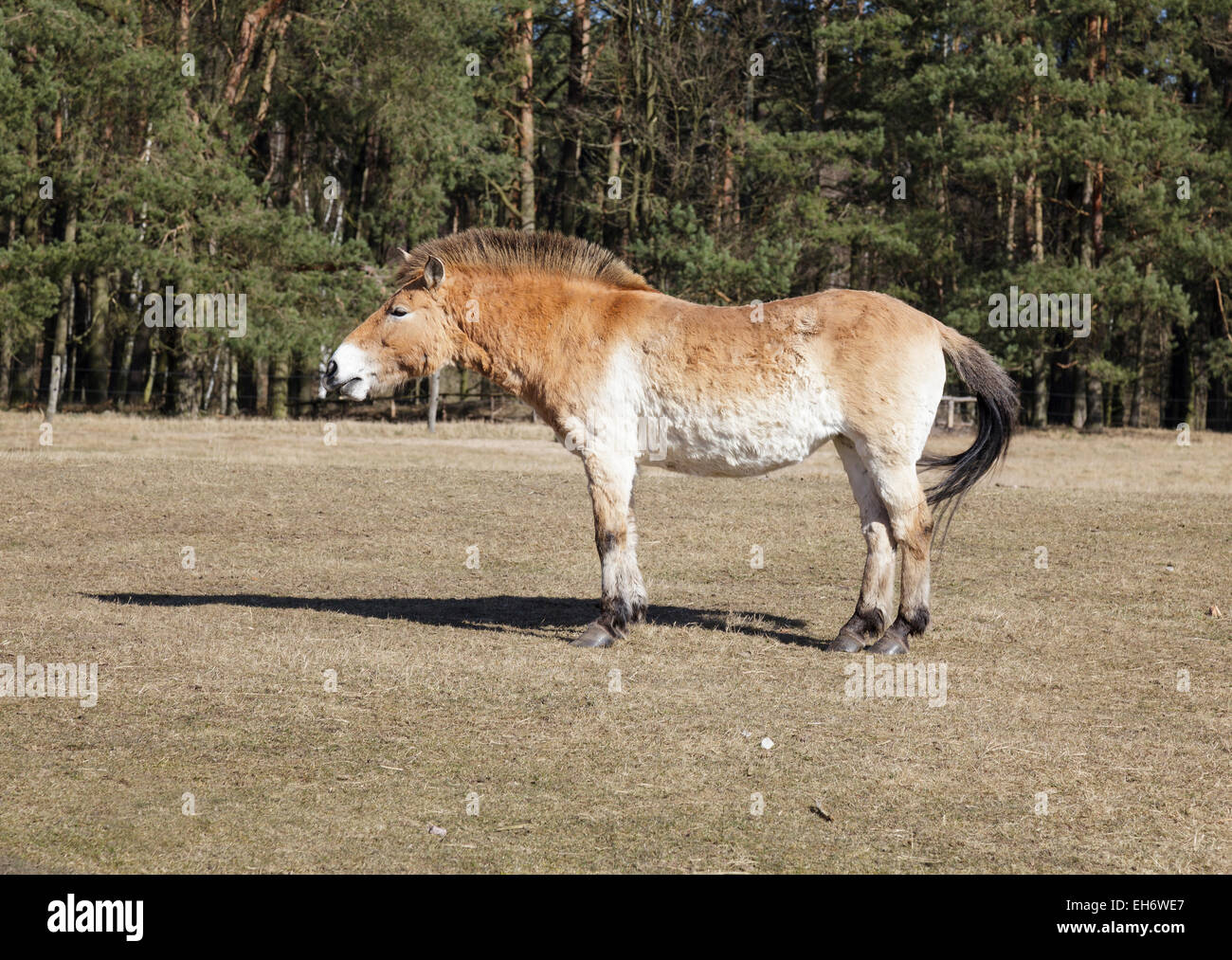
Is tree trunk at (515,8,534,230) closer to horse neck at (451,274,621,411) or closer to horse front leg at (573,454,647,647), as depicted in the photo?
horse neck at (451,274,621,411)

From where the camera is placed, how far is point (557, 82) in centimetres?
4184

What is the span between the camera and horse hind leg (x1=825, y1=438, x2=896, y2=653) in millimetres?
9125

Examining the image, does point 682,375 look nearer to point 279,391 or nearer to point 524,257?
point 524,257

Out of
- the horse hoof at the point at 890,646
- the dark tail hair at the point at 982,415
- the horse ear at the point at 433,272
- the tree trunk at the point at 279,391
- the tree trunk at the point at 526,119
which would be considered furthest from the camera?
the tree trunk at the point at 526,119

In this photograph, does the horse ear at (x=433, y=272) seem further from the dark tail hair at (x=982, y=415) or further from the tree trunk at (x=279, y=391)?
the tree trunk at (x=279, y=391)

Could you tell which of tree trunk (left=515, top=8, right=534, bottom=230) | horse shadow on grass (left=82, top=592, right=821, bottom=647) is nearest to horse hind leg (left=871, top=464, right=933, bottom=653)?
horse shadow on grass (left=82, top=592, right=821, bottom=647)

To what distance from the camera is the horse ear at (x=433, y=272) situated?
920cm

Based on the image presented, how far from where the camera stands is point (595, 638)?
8.98 meters

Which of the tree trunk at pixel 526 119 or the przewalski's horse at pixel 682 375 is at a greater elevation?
the tree trunk at pixel 526 119

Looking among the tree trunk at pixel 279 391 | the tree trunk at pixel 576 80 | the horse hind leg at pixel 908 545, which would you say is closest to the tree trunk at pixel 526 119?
the tree trunk at pixel 576 80

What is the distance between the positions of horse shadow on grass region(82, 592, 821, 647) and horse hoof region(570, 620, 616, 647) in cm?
76

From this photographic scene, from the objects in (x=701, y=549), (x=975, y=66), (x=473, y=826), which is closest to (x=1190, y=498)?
(x=701, y=549)

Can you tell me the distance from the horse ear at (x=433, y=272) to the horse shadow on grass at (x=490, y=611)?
262 centimetres

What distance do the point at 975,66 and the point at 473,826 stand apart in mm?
31733
